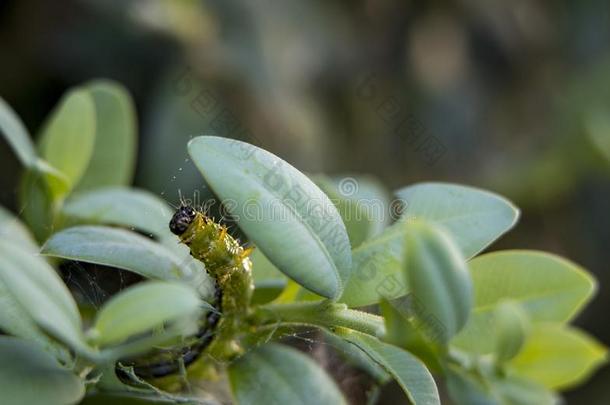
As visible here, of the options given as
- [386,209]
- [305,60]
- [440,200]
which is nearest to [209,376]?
[440,200]

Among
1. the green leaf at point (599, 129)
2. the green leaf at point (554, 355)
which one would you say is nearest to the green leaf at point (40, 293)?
the green leaf at point (554, 355)

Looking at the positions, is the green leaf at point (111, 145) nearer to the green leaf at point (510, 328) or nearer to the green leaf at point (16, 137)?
the green leaf at point (16, 137)

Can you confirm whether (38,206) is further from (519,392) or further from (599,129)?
(599,129)

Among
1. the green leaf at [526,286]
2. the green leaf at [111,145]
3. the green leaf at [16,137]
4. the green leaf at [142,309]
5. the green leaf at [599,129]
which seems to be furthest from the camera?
the green leaf at [599,129]

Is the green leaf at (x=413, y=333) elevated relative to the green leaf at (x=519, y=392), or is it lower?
elevated

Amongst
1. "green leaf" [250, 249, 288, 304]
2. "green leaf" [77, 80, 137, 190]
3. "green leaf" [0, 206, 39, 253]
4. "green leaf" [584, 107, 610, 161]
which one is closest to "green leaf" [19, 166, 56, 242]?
"green leaf" [0, 206, 39, 253]

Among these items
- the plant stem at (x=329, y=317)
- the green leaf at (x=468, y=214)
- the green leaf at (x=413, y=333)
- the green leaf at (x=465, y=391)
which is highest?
the green leaf at (x=468, y=214)

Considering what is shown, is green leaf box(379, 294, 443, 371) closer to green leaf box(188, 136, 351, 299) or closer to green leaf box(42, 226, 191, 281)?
green leaf box(188, 136, 351, 299)
